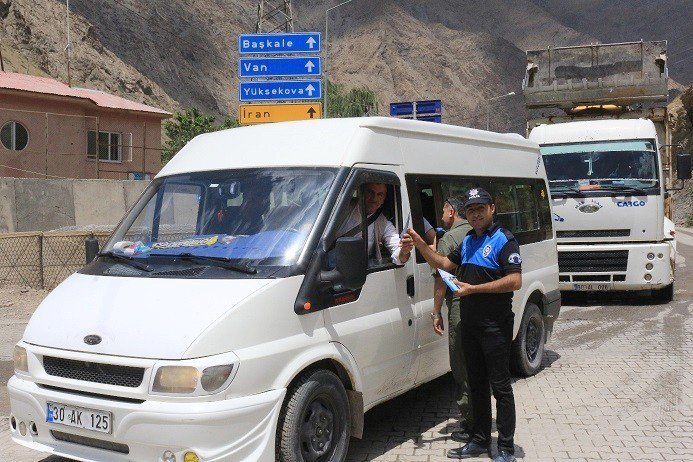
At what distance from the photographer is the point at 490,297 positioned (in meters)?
5.04

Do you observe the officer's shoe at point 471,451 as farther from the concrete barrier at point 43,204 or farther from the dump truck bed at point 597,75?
the concrete barrier at point 43,204

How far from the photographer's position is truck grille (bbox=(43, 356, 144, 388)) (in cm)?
416

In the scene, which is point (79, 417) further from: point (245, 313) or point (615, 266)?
point (615, 266)

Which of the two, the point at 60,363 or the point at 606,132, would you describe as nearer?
the point at 60,363

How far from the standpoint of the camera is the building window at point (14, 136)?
2736 cm

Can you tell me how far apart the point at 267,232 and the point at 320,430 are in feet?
4.21

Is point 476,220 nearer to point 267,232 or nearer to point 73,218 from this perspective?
point 267,232

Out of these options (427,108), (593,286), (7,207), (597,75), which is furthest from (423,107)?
(7,207)

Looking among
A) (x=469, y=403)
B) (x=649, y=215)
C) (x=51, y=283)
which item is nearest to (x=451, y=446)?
(x=469, y=403)

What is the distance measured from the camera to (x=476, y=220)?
16.8 feet

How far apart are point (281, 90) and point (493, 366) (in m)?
14.6

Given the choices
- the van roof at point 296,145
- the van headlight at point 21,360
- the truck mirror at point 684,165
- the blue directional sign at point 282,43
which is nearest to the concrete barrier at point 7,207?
the blue directional sign at point 282,43

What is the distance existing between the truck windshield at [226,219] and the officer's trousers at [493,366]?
1.34 metres

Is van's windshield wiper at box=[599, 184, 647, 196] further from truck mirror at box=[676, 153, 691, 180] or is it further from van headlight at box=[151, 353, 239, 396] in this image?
van headlight at box=[151, 353, 239, 396]
